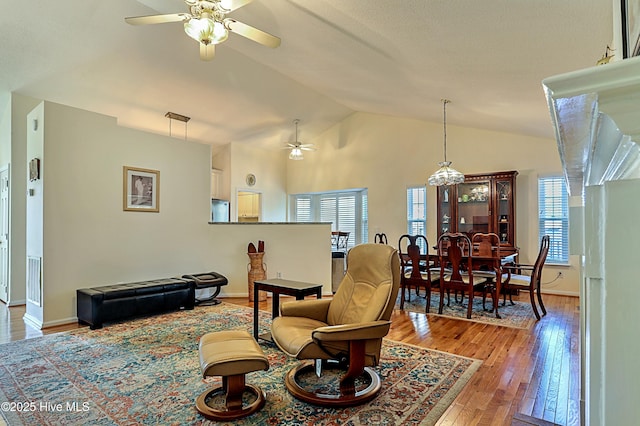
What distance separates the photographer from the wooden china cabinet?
5.90 m

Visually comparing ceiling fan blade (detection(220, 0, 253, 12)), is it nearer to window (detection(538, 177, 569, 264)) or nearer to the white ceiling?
the white ceiling

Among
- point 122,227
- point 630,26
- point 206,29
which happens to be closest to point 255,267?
point 122,227

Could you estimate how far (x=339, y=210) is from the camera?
8.86m

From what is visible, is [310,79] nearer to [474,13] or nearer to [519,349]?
[474,13]

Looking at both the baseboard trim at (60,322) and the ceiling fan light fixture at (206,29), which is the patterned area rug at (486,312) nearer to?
the ceiling fan light fixture at (206,29)

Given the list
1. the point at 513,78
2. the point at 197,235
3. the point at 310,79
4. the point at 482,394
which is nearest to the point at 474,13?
the point at 513,78

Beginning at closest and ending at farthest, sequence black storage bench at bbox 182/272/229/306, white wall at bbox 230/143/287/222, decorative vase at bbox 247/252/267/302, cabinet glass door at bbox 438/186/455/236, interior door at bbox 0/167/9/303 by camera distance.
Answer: black storage bench at bbox 182/272/229/306, interior door at bbox 0/167/9/303, decorative vase at bbox 247/252/267/302, cabinet glass door at bbox 438/186/455/236, white wall at bbox 230/143/287/222

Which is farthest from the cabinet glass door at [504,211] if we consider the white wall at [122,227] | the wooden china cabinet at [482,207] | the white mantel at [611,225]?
the white mantel at [611,225]

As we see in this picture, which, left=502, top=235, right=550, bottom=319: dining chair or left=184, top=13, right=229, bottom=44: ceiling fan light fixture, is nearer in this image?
left=184, top=13, right=229, bottom=44: ceiling fan light fixture

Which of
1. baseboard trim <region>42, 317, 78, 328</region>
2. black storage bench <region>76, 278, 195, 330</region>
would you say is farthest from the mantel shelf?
baseboard trim <region>42, 317, 78, 328</region>

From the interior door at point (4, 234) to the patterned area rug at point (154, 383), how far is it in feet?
8.23

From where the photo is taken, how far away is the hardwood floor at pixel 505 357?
7.26ft

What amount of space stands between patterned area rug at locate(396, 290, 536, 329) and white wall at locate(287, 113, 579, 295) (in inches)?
62.2

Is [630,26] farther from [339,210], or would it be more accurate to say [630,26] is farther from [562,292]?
[339,210]
